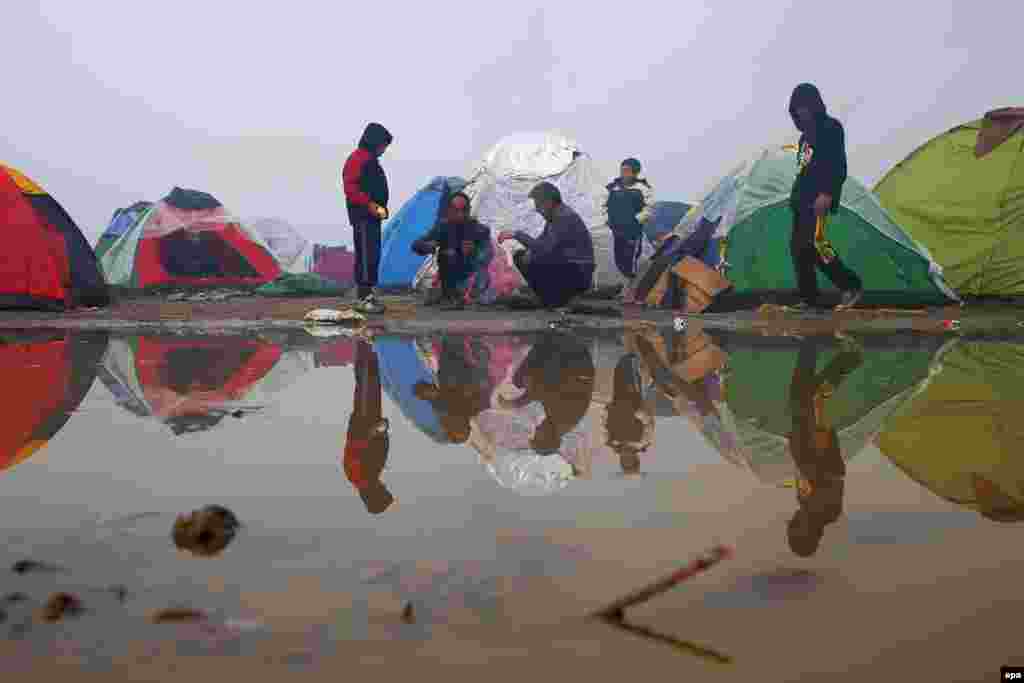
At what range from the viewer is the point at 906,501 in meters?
2.07

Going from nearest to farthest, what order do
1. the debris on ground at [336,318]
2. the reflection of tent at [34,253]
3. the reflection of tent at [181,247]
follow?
the debris on ground at [336,318] < the reflection of tent at [34,253] < the reflection of tent at [181,247]

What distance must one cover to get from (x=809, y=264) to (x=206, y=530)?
8257mm

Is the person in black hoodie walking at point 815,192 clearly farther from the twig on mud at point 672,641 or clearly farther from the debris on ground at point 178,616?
the debris on ground at point 178,616

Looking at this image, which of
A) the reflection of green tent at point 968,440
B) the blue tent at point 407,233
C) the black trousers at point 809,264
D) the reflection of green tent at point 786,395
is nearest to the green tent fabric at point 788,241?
the black trousers at point 809,264

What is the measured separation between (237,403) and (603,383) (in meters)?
1.72

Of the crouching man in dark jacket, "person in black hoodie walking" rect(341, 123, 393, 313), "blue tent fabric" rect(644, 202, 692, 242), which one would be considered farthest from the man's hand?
"blue tent fabric" rect(644, 202, 692, 242)

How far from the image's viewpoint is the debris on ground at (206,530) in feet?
5.70

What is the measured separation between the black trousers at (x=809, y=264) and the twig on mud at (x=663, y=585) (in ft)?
25.7

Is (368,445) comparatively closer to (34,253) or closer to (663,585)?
(663,585)

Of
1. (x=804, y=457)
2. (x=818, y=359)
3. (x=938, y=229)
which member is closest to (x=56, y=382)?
(x=804, y=457)

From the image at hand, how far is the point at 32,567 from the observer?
5.31ft

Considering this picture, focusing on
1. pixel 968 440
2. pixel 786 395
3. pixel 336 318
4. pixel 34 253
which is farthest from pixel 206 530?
pixel 34 253

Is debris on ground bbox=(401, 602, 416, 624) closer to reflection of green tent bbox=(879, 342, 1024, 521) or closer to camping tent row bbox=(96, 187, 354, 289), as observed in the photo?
reflection of green tent bbox=(879, 342, 1024, 521)

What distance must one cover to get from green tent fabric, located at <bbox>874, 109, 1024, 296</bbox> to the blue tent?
24.6 ft
